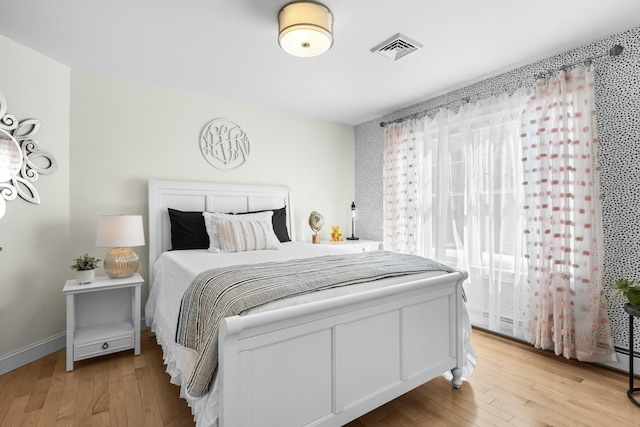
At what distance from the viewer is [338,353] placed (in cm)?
153

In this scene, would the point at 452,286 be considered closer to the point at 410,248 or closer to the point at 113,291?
Answer: the point at 410,248

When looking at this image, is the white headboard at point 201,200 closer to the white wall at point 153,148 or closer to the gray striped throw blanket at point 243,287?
the white wall at point 153,148

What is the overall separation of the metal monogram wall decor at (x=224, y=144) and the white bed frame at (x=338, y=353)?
2594mm

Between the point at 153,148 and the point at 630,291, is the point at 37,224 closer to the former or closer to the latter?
the point at 153,148

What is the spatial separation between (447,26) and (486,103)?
1.17 metres

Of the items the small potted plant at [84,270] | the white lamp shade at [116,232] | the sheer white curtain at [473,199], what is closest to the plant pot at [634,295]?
the sheer white curtain at [473,199]

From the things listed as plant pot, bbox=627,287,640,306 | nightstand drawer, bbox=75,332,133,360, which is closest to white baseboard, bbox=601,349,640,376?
plant pot, bbox=627,287,640,306

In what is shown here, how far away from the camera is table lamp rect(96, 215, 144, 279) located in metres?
2.50

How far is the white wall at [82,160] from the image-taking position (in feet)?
7.82

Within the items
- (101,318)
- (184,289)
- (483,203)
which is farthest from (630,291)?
(101,318)

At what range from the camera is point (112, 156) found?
298 centimetres

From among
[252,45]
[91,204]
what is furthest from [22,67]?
[252,45]

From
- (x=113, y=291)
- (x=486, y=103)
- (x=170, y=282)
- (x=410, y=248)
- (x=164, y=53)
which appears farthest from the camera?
(x=410, y=248)

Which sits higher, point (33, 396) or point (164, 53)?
point (164, 53)
